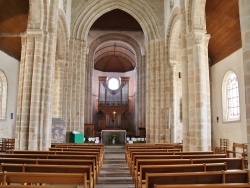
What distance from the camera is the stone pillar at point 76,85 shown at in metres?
16.4

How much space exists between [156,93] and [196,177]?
42.3 ft

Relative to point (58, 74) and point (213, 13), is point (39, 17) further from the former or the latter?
point (213, 13)

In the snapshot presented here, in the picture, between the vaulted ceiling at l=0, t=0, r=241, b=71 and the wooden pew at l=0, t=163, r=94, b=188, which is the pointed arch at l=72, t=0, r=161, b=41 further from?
the wooden pew at l=0, t=163, r=94, b=188

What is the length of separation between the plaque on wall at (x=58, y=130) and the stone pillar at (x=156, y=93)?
6.09 meters

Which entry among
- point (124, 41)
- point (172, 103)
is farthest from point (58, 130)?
point (124, 41)

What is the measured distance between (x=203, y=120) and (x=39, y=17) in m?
7.99

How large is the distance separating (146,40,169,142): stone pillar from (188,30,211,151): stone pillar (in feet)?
19.0

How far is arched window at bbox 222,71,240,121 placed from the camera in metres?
16.1

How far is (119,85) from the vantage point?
98.7 ft

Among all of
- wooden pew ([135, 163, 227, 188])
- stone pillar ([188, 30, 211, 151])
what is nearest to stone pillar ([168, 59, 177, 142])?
stone pillar ([188, 30, 211, 151])

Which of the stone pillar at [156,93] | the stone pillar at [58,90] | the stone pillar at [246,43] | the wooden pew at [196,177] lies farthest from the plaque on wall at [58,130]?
the stone pillar at [246,43]

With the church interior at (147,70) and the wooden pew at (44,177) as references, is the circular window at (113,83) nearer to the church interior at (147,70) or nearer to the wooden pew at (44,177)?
the church interior at (147,70)

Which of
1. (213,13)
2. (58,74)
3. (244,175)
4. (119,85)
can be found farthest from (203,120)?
(119,85)

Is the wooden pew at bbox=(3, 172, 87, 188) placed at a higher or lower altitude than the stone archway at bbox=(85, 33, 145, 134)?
lower
